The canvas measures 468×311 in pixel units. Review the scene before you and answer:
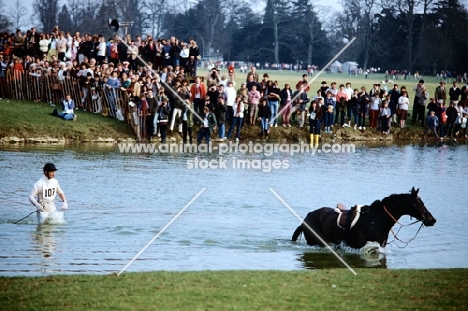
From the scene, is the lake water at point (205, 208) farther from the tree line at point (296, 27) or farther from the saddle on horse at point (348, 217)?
the tree line at point (296, 27)

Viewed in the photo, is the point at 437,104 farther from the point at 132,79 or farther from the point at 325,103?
the point at 132,79

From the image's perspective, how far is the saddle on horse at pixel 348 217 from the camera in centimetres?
1566

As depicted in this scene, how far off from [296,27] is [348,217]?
325 feet

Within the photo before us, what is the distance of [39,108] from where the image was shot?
34.7m

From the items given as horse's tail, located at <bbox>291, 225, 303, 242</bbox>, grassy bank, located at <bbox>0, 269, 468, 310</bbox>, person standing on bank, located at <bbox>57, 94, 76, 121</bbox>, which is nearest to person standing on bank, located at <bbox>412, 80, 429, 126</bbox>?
person standing on bank, located at <bbox>57, 94, 76, 121</bbox>

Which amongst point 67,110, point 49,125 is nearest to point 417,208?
point 49,125

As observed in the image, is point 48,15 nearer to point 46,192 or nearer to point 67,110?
point 67,110

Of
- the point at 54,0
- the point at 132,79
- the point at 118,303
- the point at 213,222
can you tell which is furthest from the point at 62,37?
the point at 54,0

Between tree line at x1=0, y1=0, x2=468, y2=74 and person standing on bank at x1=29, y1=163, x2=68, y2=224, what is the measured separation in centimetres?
6635

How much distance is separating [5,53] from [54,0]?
2300 inches

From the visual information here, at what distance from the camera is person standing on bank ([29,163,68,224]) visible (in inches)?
661

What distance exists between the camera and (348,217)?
51.6 feet

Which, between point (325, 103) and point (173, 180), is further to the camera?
point (325, 103)

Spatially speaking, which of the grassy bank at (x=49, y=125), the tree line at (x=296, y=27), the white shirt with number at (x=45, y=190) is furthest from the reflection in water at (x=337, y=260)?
the tree line at (x=296, y=27)
